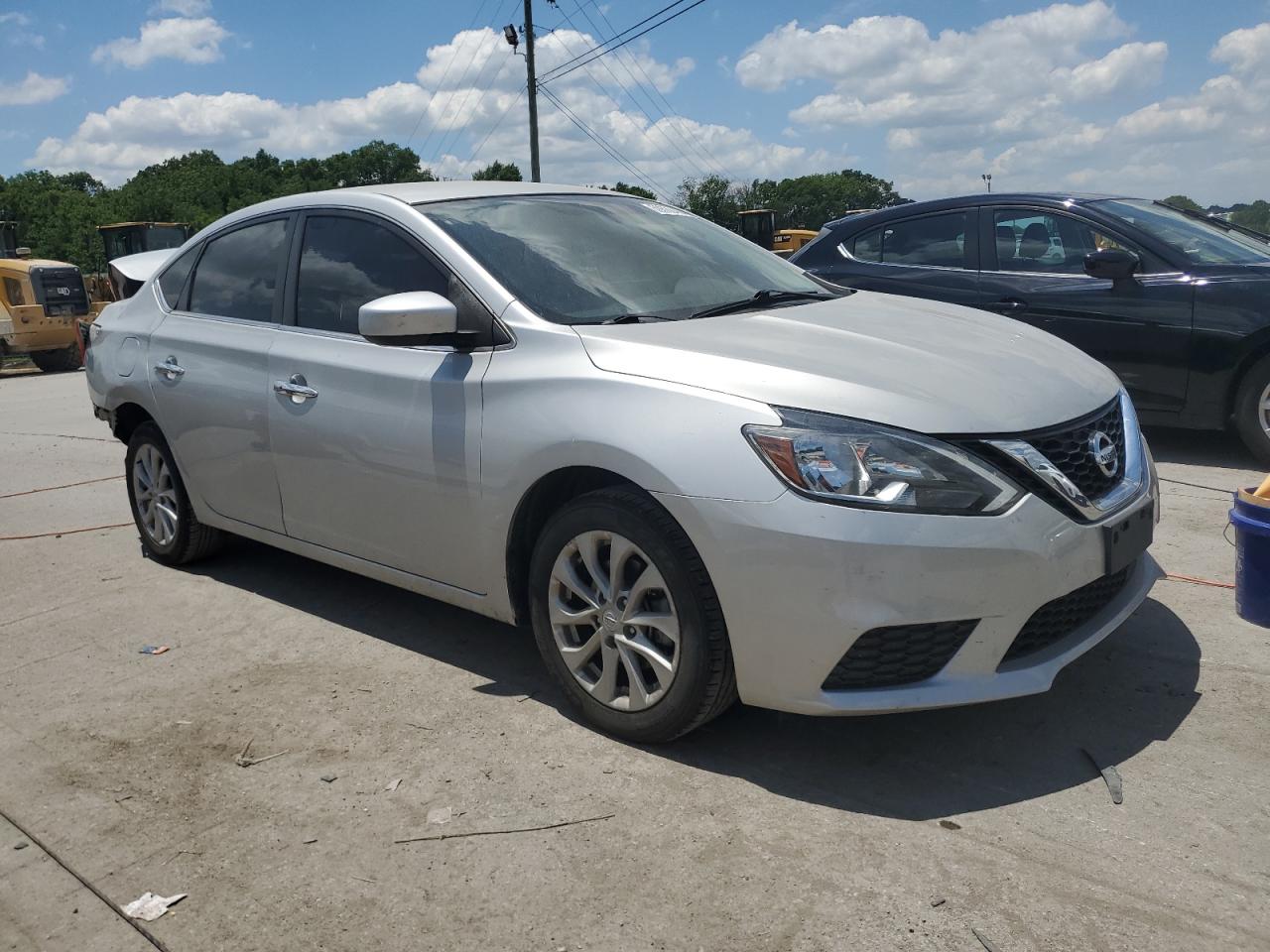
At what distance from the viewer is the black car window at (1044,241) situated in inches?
285

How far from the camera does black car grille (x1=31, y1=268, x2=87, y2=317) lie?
20719mm

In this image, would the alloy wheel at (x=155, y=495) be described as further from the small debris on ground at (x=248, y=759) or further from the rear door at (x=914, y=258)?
the rear door at (x=914, y=258)

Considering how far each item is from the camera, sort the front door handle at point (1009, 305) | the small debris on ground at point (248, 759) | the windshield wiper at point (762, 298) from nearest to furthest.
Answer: the small debris on ground at point (248, 759) < the windshield wiper at point (762, 298) < the front door handle at point (1009, 305)

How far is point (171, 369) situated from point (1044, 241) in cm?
537

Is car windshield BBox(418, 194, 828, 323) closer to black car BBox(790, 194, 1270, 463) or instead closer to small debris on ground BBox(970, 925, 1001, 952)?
small debris on ground BBox(970, 925, 1001, 952)

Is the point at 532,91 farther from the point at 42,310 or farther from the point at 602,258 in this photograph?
the point at 602,258

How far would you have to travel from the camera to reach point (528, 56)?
3400 centimetres

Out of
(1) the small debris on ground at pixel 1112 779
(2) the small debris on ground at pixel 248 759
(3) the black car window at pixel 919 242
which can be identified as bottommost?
(1) the small debris on ground at pixel 1112 779

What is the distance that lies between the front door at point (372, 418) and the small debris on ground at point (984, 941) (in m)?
1.94

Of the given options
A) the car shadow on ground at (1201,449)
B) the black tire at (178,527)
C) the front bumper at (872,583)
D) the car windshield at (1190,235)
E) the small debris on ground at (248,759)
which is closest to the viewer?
the front bumper at (872,583)

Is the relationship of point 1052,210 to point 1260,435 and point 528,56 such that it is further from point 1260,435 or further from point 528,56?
point 528,56

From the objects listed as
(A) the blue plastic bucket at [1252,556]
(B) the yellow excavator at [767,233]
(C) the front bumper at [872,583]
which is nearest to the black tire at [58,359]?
(B) the yellow excavator at [767,233]

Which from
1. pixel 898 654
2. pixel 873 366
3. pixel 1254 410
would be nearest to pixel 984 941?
pixel 898 654

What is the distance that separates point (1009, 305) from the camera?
7.43 metres
